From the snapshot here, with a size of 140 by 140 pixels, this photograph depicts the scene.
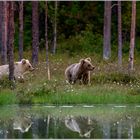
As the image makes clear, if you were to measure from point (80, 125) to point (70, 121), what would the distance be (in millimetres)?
913

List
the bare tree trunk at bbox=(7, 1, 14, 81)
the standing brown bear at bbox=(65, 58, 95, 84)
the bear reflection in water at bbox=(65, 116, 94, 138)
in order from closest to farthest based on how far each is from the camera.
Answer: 1. the bear reflection in water at bbox=(65, 116, 94, 138)
2. the bare tree trunk at bbox=(7, 1, 14, 81)
3. the standing brown bear at bbox=(65, 58, 95, 84)

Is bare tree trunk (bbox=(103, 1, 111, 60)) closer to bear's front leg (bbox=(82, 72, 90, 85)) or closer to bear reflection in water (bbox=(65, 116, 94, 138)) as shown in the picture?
bear's front leg (bbox=(82, 72, 90, 85))

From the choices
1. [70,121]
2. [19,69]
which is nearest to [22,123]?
[70,121]

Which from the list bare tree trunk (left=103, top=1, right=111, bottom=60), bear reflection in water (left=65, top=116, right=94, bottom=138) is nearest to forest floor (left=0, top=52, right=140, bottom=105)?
bear reflection in water (left=65, top=116, right=94, bottom=138)

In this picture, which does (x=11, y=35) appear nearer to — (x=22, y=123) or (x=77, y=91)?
(x=77, y=91)

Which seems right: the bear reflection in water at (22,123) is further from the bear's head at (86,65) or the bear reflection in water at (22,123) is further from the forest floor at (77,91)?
the bear's head at (86,65)

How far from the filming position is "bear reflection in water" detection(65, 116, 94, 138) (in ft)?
46.9

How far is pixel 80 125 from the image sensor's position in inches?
618

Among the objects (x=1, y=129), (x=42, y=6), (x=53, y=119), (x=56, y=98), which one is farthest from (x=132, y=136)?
(x=42, y=6)

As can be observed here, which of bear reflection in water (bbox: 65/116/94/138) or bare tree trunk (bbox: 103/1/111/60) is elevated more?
bare tree trunk (bbox: 103/1/111/60)

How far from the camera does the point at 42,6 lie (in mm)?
37281

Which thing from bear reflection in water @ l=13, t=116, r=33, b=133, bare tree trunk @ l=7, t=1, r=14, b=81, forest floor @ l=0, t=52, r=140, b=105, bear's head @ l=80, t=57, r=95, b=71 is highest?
bare tree trunk @ l=7, t=1, r=14, b=81

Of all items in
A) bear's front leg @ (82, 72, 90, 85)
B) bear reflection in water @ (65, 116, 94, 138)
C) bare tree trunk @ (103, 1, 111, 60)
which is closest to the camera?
bear reflection in water @ (65, 116, 94, 138)

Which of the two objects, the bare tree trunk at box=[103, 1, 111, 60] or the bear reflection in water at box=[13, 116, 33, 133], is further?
the bare tree trunk at box=[103, 1, 111, 60]
